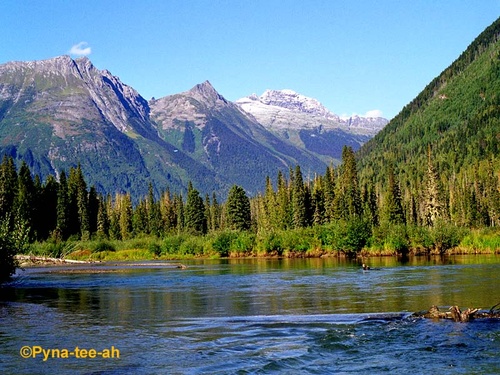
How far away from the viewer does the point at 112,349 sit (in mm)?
24469

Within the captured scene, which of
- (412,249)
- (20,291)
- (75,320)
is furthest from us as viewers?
(412,249)

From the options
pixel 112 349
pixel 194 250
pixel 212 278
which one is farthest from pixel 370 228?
pixel 112 349

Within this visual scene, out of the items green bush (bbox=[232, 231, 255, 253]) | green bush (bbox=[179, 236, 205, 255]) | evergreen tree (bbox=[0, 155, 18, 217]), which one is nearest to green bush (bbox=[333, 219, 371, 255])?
green bush (bbox=[232, 231, 255, 253])

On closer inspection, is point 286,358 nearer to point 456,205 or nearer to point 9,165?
point 9,165

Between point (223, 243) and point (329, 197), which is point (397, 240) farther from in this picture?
point (329, 197)

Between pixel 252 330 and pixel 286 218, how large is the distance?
120 metres

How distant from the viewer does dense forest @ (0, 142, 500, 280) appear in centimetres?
10012

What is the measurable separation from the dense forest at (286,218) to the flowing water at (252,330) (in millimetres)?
48812

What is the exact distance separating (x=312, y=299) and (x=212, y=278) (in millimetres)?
23423

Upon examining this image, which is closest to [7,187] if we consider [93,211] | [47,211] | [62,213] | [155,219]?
[47,211]

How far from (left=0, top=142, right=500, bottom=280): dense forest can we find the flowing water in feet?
160

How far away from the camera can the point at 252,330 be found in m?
28.5

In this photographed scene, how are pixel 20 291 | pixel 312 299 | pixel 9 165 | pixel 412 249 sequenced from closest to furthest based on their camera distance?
pixel 312 299, pixel 20 291, pixel 412 249, pixel 9 165

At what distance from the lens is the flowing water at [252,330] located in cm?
2158
